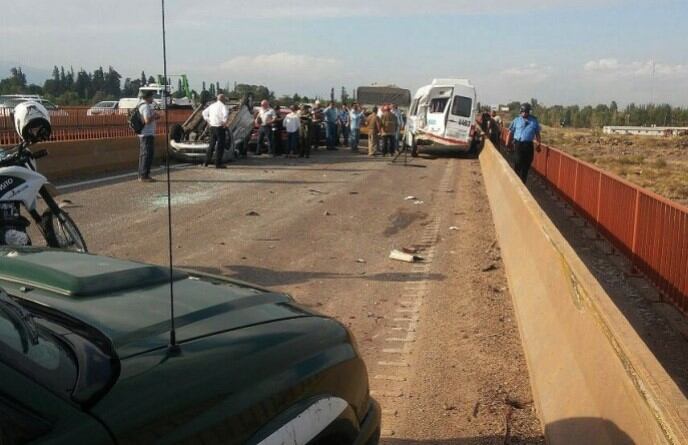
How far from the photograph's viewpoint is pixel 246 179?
1678 cm

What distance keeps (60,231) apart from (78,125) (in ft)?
41.5

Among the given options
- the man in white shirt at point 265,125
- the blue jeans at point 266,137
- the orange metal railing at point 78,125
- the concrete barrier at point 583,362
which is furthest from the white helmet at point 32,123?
the blue jeans at point 266,137

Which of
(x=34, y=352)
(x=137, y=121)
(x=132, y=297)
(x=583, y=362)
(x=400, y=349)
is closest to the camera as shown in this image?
(x=34, y=352)

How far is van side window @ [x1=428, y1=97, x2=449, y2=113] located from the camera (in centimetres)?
2619

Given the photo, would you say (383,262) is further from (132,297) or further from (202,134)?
(202,134)

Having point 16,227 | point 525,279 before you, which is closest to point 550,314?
point 525,279

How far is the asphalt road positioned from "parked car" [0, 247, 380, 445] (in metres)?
1.66

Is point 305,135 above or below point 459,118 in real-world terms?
below

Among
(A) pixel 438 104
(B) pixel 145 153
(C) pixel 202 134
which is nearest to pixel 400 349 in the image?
(B) pixel 145 153

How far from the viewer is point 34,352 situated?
1822 mm

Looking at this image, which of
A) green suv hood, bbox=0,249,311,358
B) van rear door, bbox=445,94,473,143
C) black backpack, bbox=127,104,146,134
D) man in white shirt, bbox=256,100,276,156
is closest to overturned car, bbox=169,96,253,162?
man in white shirt, bbox=256,100,276,156

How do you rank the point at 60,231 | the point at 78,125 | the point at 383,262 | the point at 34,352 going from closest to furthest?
the point at 34,352, the point at 60,231, the point at 383,262, the point at 78,125

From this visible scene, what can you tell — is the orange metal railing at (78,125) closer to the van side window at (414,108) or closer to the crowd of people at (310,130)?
the crowd of people at (310,130)

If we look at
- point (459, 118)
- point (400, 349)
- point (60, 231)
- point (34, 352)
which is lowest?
point (400, 349)
